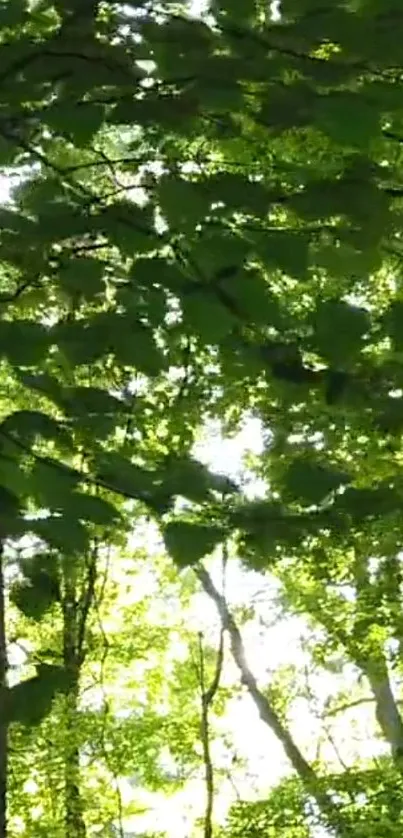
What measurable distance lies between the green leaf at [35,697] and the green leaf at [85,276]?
393 mm

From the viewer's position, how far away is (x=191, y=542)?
995 millimetres

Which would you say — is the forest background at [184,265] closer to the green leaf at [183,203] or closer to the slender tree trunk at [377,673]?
the green leaf at [183,203]

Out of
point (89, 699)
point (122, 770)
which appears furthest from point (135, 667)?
point (122, 770)

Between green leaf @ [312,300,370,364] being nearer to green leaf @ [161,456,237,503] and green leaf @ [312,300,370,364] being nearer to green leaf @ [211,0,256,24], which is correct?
green leaf @ [161,456,237,503]

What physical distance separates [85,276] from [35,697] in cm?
43

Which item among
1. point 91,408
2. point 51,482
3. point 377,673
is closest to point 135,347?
point 91,408

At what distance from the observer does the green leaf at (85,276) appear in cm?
113

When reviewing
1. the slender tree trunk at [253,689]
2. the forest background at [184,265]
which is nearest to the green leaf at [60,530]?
the forest background at [184,265]

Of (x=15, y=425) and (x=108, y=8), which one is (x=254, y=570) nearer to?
(x=15, y=425)

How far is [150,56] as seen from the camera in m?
1.09

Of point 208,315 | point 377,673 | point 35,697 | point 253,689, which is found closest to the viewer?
point 35,697

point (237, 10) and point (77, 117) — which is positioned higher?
point (237, 10)

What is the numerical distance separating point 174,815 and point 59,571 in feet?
27.7

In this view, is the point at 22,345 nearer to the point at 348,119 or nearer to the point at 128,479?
the point at 128,479
